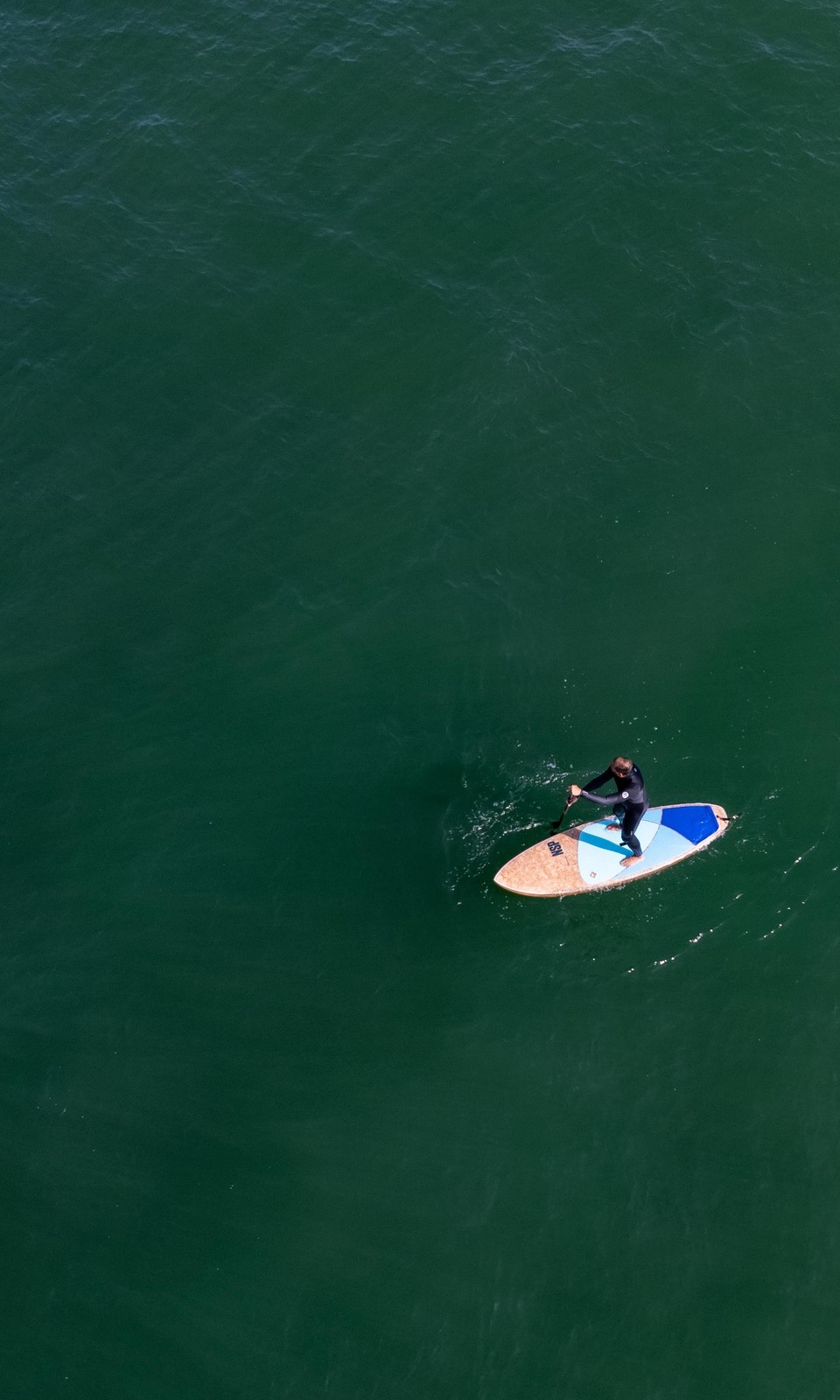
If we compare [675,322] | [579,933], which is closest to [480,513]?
[675,322]

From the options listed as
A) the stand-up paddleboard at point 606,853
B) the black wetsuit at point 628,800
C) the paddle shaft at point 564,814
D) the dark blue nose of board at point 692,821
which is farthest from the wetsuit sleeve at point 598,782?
the dark blue nose of board at point 692,821

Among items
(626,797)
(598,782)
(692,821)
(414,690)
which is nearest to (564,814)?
(598,782)

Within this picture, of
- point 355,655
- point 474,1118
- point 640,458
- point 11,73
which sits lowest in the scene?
point 474,1118

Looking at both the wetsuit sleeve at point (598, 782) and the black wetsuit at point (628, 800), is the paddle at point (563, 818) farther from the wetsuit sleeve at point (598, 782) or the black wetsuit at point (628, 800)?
the wetsuit sleeve at point (598, 782)

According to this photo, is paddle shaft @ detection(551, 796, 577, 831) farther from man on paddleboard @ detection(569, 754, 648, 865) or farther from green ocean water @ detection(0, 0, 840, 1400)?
green ocean water @ detection(0, 0, 840, 1400)

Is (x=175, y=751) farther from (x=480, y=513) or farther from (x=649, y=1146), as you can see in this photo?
(x=649, y=1146)

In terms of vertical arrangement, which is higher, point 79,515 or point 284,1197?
point 79,515

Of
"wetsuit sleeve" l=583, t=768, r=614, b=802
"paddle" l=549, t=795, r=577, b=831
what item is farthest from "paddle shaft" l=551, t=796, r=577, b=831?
"wetsuit sleeve" l=583, t=768, r=614, b=802
